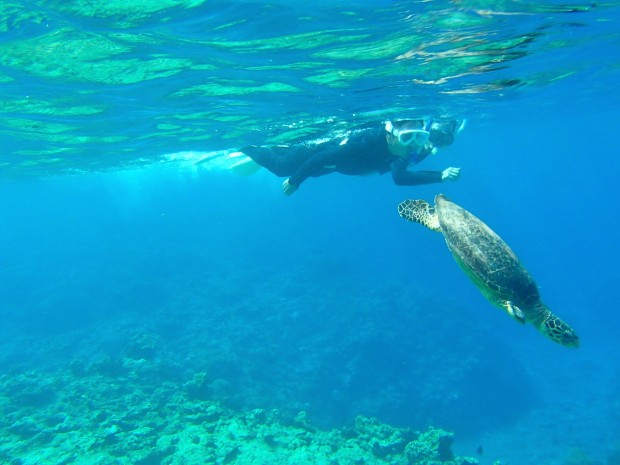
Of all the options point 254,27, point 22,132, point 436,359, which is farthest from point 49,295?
point 254,27

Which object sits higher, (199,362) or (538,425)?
(199,362)

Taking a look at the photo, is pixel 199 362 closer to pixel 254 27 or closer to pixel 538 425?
pixel 254 27

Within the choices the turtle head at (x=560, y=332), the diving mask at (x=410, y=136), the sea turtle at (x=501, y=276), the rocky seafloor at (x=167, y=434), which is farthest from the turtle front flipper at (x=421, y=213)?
the rocky seafloor at (x=167, y=434)

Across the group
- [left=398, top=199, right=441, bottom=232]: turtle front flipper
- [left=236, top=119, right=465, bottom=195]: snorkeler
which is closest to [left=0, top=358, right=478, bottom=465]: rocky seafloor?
[left=236, top=119, right=465, bottom=195]: snorkeler

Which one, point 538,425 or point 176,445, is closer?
point 176,445

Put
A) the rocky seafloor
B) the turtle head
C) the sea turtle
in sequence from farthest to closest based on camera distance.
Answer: the rocky seafloor
the sea turtle
the turtle head

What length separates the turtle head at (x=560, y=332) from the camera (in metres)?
3.95

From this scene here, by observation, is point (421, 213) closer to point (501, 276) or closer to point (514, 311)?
point (501, 276)

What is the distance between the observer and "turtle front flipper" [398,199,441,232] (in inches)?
220

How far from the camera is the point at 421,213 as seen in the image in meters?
5.82

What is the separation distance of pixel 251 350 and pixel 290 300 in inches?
287

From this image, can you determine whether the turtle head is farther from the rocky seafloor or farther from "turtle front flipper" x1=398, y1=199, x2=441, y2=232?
the rocky seafloor

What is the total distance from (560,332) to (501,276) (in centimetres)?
76

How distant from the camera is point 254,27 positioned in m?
8.73
